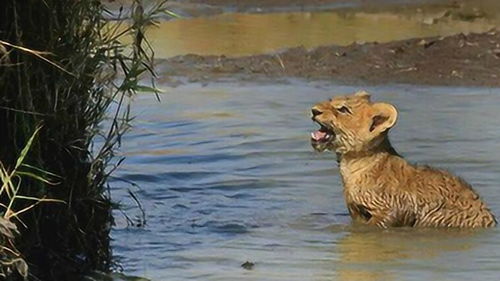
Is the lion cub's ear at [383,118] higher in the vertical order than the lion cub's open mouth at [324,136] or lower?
higher

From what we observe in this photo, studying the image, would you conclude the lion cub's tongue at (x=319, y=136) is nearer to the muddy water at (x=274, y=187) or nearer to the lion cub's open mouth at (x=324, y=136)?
the lion cub's open mouth at (x=324, y=136)

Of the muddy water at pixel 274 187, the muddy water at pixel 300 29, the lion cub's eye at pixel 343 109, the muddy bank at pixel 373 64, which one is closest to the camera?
the muddy water at pixel 274 187

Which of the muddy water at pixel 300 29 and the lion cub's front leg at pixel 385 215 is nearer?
the lion cub's front leg at pixel 385 215

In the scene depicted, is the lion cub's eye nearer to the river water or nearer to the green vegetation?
the river water

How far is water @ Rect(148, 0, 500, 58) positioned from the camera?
65.4 ft

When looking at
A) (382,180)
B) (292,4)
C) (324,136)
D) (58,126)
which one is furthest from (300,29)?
(58,126)

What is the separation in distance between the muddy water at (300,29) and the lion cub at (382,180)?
9.22 meters

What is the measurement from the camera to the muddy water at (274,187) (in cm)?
819

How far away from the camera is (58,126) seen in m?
7.47

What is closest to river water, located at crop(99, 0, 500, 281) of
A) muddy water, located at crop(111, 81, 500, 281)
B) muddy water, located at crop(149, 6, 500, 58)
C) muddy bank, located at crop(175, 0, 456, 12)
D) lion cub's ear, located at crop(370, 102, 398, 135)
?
muddy water, located at crop(111, 81, 500, 281)

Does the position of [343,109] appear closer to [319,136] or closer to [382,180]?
[319,136]

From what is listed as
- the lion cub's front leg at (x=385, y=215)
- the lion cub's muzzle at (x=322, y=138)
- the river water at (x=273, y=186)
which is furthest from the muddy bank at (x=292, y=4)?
the lion cub's front leg at (x=385, y=215)

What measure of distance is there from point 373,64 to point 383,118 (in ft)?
25.3

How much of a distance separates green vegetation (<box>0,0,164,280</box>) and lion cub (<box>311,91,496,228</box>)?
2.02 metres
